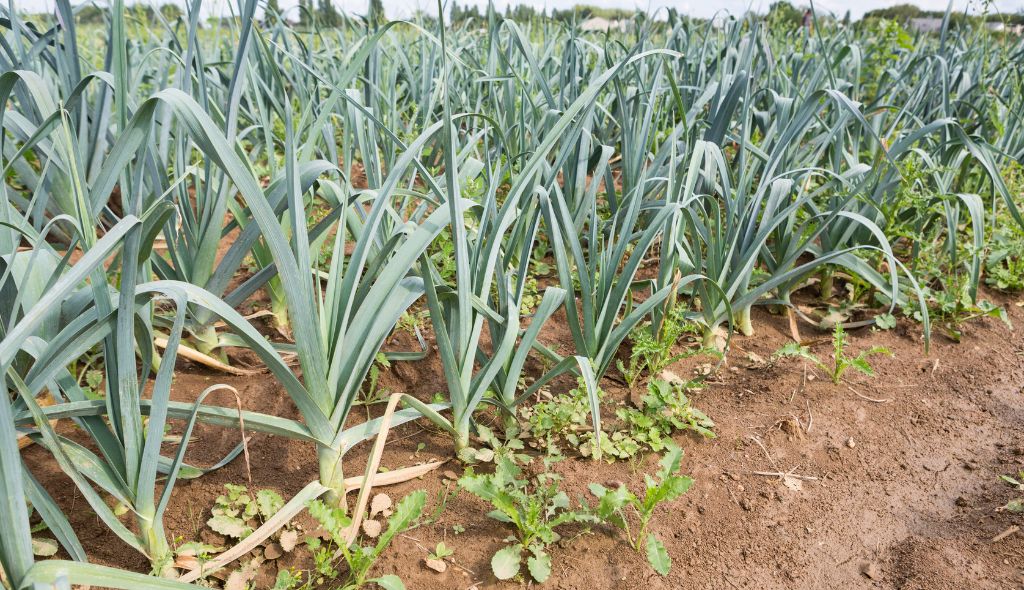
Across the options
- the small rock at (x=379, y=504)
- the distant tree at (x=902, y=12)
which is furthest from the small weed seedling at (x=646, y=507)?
the distant tree at (x=902, y=12)

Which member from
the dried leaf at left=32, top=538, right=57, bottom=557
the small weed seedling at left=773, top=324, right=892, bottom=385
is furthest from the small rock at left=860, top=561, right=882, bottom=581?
the dried leaf at left=32, top=538, right=57, bottom=557

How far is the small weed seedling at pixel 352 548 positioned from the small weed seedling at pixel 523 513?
121 mm

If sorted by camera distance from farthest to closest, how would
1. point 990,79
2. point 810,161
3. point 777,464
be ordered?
point 990,79 → point 810,161 → point 777,464

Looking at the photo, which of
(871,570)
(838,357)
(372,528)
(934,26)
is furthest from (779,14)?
(372,528)

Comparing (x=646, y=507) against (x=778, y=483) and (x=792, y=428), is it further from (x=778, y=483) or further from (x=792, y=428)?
(x=792, y=428)

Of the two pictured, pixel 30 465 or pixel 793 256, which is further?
pixel 793 256

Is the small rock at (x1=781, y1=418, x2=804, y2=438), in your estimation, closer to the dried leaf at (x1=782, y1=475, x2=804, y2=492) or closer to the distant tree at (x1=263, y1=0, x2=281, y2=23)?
the dried leaf at (x1=782, y1=475, x2=804, y2=492)

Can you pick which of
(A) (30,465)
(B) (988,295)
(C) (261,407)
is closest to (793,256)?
(B) (988,295)

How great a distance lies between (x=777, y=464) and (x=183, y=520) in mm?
1289

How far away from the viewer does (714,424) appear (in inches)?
63.0

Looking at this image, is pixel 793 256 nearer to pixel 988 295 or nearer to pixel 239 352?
pixel 988 295

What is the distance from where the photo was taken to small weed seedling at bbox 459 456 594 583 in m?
1.20

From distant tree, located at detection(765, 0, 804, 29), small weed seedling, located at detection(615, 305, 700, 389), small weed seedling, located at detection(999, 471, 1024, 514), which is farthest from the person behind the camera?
distant tree, located at detection(765, 0, 804, 29)

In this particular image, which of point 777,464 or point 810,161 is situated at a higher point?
point 810,161
